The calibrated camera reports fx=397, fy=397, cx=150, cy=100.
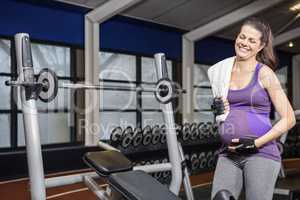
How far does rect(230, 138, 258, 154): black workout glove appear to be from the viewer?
47.4 inches

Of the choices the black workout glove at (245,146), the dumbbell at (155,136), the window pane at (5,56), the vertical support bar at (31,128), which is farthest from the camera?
the dumbbell at (155,136)

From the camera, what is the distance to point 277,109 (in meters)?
1.22

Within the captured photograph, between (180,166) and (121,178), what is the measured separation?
50.1 inches

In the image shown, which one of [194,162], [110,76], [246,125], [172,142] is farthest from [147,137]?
[246,125]

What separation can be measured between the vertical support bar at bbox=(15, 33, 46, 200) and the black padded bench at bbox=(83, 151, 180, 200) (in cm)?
50

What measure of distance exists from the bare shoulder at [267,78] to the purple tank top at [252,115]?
0.01 metres

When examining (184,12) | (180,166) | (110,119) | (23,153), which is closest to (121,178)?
(180,166)

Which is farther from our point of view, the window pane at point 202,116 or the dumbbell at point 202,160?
the window pane at point 202,116

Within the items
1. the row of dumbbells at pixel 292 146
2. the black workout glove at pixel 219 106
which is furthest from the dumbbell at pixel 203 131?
the black workout glove at pixel 219 106

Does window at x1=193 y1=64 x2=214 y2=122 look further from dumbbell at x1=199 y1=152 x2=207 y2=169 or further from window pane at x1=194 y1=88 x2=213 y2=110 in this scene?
dumbbell at x1=199 y1=152 x2=207 y2=169

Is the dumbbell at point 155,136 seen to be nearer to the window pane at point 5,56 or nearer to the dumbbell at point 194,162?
the dumbbell at point 194,162

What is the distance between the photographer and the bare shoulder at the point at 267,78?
48.3 inches

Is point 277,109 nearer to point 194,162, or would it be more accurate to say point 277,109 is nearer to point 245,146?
point 245,146

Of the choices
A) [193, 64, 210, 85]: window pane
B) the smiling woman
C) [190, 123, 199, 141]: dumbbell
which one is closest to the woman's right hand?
the smiling woman
